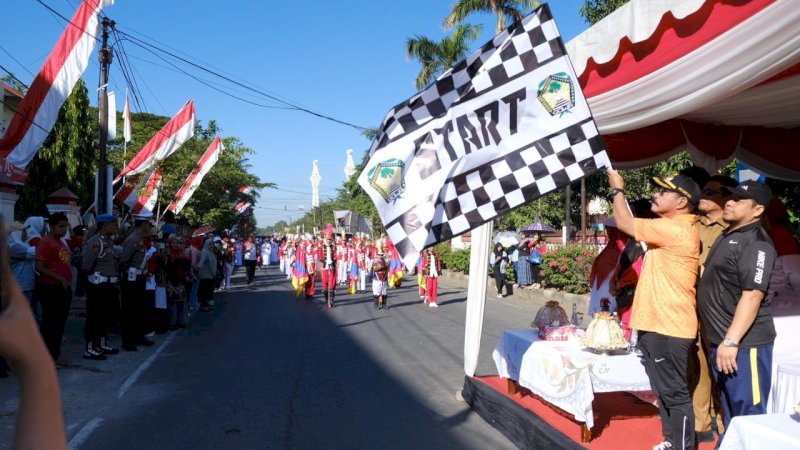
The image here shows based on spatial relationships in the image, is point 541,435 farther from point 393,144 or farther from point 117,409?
point 117,409

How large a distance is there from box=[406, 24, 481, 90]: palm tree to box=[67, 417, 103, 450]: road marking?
1060 inches

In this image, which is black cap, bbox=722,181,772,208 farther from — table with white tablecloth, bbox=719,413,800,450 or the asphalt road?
the asphalt road

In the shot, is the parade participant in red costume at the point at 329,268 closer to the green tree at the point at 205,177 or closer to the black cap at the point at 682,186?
the green tree at the point at 205,177

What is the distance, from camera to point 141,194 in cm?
2017

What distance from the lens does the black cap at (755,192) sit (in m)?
3.65

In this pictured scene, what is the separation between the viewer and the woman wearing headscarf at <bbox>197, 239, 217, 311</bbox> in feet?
50.2

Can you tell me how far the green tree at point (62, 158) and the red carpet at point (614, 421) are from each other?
21.9m

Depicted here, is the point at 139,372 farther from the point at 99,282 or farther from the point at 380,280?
the point at 380,280

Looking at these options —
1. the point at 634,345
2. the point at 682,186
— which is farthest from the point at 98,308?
the point at 682,186

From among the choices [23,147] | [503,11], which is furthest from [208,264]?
[503,11]

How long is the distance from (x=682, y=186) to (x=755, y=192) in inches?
20.4

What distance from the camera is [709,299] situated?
12.6 feet

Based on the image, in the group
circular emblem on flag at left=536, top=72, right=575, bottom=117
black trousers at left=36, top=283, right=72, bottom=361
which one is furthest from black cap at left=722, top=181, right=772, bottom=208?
black trousers at left=36, top=283, right=72, bottom=361

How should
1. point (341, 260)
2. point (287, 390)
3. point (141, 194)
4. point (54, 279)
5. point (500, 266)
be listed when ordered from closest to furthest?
point (287, 390)
point (54, 279)
point (500, 266)
point (141, 194)
point (341, 260)
